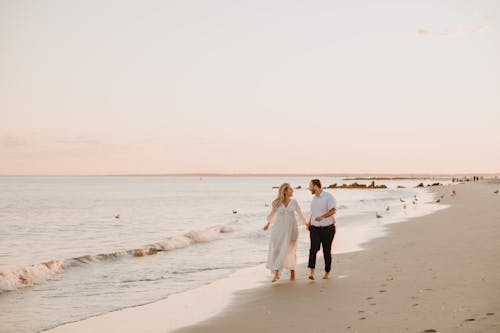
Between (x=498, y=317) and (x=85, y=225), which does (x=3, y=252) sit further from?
(x=498, y=317)

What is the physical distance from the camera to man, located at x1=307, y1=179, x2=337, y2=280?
11.9m

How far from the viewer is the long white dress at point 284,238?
12.0 metres

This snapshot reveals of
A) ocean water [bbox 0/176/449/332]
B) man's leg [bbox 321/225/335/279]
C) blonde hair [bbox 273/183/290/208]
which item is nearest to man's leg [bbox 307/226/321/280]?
man's leg [bbox 321/225/335/279]

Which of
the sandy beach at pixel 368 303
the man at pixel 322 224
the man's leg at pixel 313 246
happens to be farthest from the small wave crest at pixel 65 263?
the man at pixel 322 224

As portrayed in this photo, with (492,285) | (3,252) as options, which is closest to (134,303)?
(492,285)

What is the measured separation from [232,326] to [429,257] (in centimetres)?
804

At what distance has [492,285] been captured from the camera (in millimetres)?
9352

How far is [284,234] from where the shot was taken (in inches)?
472

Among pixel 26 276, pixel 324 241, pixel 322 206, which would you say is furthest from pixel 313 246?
pixel 26 276

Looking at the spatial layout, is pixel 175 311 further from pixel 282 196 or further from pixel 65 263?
pixel 65 263

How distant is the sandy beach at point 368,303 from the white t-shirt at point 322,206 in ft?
4.61

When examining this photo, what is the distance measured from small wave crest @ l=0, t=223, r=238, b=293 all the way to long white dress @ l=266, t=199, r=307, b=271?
7.30 meters

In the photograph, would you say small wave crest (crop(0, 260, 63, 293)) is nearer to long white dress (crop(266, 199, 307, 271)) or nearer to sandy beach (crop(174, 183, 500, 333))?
sandy beach (crop(174, 183, 500, 333))

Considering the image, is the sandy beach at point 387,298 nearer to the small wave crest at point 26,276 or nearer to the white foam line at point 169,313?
the white foam line at point 169,313
